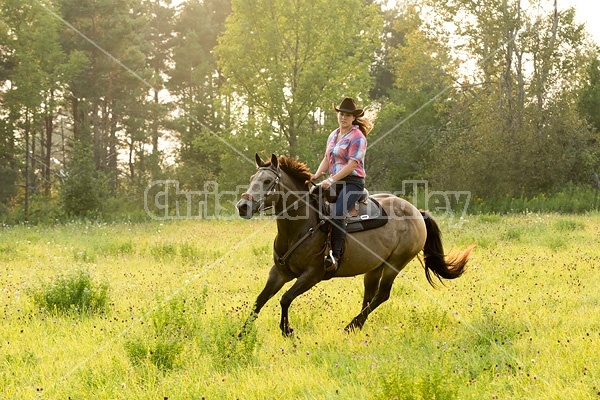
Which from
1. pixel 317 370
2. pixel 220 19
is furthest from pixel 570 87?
pixel 317 370

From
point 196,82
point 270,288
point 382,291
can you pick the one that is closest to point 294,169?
point 270,288

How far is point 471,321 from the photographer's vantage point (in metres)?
6.21

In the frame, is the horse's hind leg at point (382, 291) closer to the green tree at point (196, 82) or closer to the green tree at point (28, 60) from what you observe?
the green tree at point (28, 60)

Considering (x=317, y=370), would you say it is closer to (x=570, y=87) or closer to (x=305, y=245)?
(x=305, y=245)

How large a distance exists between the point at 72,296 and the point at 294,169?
12.4 ft

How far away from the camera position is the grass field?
4383 mm

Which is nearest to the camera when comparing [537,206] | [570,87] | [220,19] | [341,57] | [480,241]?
[480,241]

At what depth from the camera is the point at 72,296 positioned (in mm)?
7328

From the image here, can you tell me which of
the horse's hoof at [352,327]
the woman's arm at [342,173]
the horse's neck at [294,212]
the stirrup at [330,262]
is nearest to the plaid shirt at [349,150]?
the woman's arm at [342,173]

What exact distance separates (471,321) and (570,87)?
2995 cm

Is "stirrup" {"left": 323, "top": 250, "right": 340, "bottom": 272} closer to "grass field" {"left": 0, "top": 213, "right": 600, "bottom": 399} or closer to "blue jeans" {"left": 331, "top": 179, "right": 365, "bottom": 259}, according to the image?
"blue jeans" {"left": 331, "top": 179, "right": 365, "bottom": 259}

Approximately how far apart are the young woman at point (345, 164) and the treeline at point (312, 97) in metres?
16.6

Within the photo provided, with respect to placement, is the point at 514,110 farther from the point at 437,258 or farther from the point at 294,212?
the point at 294,212

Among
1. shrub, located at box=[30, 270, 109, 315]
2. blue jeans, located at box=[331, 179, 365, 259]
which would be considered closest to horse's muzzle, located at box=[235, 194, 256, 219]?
blue jeans, located at box=[331, 179, 365, 259]
